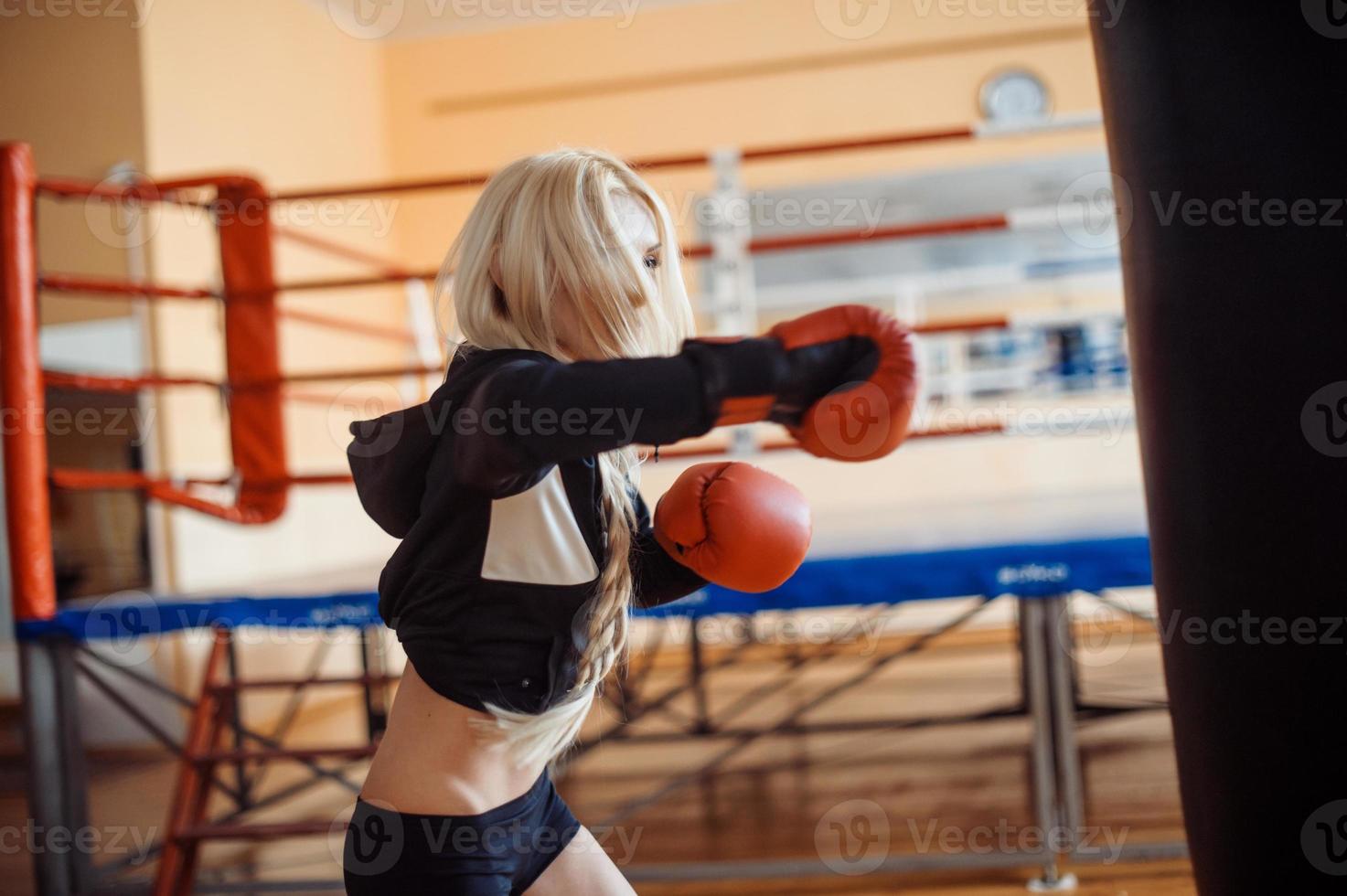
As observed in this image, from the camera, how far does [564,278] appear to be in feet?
2.98

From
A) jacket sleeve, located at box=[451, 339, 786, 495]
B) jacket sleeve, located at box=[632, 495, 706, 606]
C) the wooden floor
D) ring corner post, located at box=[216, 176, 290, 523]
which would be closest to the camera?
jacket sleeve, located at box=[451, 339, 786, 495]

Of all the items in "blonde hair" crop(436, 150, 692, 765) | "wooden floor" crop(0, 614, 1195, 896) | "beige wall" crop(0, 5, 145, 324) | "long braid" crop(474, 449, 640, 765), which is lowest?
"wooden floor" crop(0, 614, 1195, 896)

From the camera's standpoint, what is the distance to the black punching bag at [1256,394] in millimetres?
778

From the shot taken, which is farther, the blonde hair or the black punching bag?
the blonde hair

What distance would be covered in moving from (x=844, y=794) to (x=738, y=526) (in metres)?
2.14

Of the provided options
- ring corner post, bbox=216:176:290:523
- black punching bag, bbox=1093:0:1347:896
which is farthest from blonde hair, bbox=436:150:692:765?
ring corner post, bbox=216:176:290:523

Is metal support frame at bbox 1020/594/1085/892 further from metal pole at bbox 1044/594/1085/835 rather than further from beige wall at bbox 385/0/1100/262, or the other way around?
beige wall at bbox 385/0/1100/262

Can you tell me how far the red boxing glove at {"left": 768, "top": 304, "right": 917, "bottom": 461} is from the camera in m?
0.77

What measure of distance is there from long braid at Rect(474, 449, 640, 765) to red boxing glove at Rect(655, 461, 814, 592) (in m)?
0.05

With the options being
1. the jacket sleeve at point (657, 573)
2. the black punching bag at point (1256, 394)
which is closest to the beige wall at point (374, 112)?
the jacket sleeve at point (657, 573)

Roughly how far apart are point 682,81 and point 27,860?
437 centimetres

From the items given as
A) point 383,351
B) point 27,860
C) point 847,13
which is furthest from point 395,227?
point 27,860

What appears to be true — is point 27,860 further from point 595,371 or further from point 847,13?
point 847,13

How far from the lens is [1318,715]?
0.79 meters
